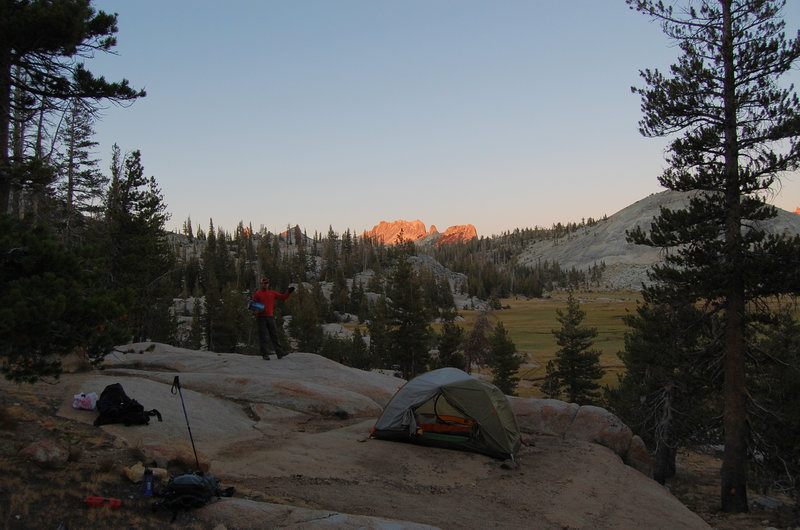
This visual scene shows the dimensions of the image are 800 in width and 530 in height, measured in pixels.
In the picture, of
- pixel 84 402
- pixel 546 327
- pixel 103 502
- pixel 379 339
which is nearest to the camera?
pixel 103 502

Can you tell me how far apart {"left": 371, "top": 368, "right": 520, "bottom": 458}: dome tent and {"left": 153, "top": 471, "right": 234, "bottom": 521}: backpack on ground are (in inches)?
247

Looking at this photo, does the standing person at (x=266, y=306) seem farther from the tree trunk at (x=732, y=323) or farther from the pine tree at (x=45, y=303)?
the tree trunk at (x=732, y=323)

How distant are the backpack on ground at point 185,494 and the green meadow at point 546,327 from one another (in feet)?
71.5

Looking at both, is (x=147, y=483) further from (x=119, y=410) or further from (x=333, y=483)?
(x=119, y=410)

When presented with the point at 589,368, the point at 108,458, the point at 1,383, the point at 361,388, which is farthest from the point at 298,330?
the point at 108,458

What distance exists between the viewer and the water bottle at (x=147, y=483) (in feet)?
22.9

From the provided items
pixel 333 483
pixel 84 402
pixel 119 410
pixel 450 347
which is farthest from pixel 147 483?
pixel 450 347

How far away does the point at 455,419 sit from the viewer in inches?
525

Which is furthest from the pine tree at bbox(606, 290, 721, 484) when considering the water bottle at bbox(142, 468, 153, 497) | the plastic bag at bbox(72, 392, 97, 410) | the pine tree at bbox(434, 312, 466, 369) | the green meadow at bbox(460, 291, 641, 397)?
the pine tree at bbox(434, 312, 466, 369)

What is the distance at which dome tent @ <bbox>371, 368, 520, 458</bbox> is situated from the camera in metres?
12.7

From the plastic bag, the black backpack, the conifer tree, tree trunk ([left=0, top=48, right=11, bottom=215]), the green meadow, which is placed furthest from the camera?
the green meadow

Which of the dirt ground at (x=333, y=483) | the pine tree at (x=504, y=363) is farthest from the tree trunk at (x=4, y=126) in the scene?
the pine tree at (x=504, y=363)

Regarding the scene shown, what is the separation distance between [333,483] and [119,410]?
505cm

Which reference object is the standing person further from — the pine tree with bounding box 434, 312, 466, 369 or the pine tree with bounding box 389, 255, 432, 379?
the pine tree with bounding box 434, 312, 466, 369
